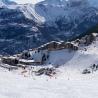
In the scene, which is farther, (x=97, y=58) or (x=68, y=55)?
(x=68, y=55)

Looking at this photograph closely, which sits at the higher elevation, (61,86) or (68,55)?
(61,86)

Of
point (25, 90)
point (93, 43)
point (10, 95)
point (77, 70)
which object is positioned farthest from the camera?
point (93, 43)

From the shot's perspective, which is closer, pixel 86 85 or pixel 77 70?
pixel 86 85

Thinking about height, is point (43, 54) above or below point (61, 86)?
below

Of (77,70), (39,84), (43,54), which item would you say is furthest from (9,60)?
(39,84)

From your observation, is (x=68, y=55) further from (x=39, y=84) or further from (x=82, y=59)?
(x=39, y=84)

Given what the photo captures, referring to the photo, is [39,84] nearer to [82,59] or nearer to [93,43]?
[82,59]

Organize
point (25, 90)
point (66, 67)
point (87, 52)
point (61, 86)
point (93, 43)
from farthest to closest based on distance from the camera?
point (93, 43)
point (87, 52)
point (66, 67)
point (61, 86)
point (25, 90)

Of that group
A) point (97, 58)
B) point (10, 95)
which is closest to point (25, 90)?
point (10, 95)

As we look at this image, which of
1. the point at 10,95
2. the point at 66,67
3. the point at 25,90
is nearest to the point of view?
the point at 10,95

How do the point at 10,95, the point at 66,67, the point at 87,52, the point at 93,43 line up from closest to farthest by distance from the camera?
the point at 10,95
the point at 66,67
the point at 87,52
the point at 93,43
